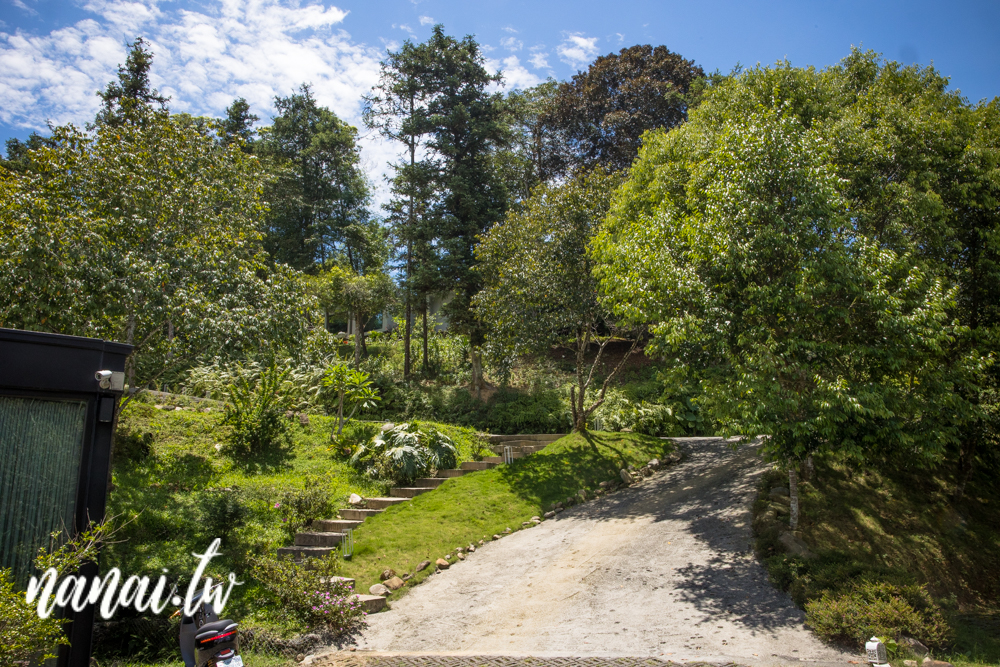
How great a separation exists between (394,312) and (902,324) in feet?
62.5

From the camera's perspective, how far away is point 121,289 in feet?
30.8

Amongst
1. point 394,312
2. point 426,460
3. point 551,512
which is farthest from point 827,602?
point 394,312

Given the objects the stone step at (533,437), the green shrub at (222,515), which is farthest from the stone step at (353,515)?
the stone step at (533,437)

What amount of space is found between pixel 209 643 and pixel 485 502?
7812 mm

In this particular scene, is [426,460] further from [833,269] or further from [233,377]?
[833,269]

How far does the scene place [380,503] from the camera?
457 inches

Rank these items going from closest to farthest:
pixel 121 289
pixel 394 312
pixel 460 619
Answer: pixel 460 619 → pixel 121 289 → pixel 394 312

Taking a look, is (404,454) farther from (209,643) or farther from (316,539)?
(209,643)

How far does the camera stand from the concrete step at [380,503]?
37.9 ft

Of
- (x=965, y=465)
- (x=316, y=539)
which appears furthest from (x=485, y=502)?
(x=965, y=465)

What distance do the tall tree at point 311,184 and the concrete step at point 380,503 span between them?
17402 millimetres

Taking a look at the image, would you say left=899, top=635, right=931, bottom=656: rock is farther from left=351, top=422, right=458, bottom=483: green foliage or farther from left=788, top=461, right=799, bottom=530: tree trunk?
left=351, top=422, right=458, bottom=483: green foliage

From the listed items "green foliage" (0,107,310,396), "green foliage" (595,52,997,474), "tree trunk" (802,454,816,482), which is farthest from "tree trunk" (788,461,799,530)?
"green foliage" (0,107,310,396)

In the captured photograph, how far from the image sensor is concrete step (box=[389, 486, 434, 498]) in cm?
1226
